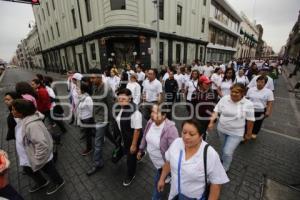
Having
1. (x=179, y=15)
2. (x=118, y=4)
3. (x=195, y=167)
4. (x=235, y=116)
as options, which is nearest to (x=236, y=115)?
(x=235, y=116)

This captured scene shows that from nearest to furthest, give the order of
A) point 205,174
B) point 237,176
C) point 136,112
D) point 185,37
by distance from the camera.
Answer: point 205,174, point 136,112, point 237,176, point 185,37

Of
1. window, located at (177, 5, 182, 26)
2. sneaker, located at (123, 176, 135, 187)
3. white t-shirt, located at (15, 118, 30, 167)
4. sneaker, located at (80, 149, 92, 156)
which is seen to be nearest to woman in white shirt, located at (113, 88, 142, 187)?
sneaker, located at (123, 176, 135, 187)

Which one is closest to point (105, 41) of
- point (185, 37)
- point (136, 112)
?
point (185, 37)

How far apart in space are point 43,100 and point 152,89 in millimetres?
3232

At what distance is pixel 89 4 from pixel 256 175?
17.8 meters

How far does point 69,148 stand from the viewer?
14.3 ft

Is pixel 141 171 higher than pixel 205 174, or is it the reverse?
pixel 205 174

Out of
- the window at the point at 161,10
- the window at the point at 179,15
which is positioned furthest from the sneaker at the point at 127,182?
the window at the point at 179,15

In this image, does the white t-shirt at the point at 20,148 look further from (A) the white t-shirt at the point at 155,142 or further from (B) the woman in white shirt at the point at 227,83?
(B) the woman in white shirt at the point at 227,83

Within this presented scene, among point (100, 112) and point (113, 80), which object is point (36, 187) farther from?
point (113, 80)

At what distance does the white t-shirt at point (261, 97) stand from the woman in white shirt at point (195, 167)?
3.25 m

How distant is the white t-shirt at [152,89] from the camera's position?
192 inches

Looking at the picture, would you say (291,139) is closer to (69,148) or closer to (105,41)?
(69,148)

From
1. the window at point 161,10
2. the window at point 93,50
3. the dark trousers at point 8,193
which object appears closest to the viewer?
the dark trousers at point 8,193
